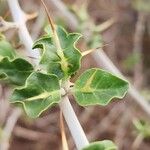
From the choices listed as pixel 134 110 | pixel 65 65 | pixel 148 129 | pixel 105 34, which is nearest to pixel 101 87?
pixel 65 65

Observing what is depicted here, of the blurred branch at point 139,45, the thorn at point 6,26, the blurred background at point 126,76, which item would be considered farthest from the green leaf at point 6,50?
the blurred branch at point 139,45

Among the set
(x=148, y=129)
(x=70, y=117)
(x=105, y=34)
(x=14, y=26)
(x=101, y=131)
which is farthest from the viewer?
(x=105, y=34)

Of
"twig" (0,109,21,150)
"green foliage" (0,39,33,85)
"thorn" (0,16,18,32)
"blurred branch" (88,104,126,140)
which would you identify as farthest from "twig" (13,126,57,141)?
"green foliage" (0,39,33,85)

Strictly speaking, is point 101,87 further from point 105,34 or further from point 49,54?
point 105,34

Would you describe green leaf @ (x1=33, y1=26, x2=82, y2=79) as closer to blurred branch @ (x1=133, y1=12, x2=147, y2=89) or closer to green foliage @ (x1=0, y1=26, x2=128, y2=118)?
green foliage @ (x1=0, y1=26, x2=128, y2=118)

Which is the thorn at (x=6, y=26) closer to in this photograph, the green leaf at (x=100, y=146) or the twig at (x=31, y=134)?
the green leaf at (x=100, y=146)

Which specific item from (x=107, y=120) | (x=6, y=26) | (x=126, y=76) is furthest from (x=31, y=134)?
(x=6, y=26)
